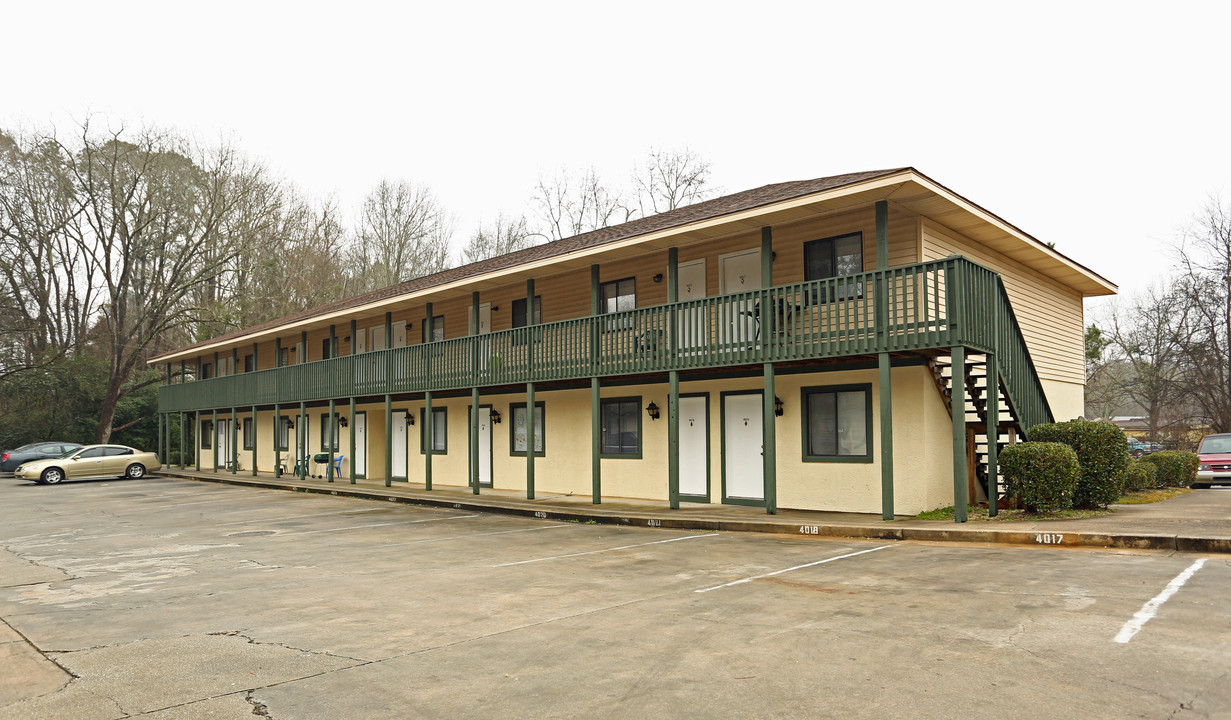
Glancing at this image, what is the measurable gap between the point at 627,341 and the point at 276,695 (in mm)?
12693

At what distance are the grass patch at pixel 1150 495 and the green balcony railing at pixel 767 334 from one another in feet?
8.52

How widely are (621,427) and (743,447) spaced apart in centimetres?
377

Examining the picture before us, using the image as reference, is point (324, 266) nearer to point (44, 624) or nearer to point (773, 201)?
point (773, 201)

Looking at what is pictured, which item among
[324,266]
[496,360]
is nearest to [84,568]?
[496,360]

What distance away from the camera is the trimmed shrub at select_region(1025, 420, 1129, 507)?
41.5ft

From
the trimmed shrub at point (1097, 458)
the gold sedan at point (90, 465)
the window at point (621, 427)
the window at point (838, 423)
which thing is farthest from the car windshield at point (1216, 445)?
the gold sedan at point (90, 465)

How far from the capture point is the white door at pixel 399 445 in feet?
87.3

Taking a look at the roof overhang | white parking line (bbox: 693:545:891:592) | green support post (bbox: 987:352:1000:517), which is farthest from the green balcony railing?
white parking line (bbox: 693:545:891:592)

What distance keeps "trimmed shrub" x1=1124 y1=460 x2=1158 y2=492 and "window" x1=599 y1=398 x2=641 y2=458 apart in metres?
10.5

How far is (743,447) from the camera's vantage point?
656 inches

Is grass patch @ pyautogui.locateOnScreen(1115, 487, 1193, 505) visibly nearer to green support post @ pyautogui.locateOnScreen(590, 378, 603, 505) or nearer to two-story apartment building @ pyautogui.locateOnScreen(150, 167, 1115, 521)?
two-story apartment building @ pyautogui.locateOnScreen(150, 167, 1115, 521)

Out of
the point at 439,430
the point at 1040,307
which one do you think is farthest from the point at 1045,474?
the point at 439,430

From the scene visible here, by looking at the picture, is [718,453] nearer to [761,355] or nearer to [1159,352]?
[761,355]

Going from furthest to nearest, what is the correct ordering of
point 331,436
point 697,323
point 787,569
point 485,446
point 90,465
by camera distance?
1. point 90,465
2. point 331,436
3. point 485,446
4. point 697,323
5. point 787,569
